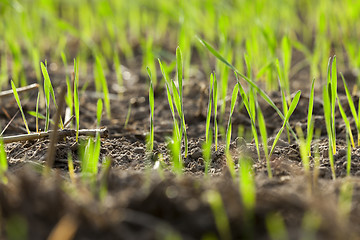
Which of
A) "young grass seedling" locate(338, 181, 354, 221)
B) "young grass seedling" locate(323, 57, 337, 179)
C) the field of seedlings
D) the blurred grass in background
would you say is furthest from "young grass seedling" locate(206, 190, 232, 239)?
the blurred grass in background

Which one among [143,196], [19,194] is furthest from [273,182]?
[19,194]

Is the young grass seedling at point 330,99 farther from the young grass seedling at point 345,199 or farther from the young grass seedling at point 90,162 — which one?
the young grass seedling at point 90,162

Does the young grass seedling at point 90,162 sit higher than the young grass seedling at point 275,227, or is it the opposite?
the young grass seedling at point 275,227

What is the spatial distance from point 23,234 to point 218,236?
335 mm

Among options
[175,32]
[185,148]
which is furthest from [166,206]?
[175,32]

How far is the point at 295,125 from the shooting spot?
5.97 ft

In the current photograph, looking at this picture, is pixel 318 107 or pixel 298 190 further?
pixel 318 107

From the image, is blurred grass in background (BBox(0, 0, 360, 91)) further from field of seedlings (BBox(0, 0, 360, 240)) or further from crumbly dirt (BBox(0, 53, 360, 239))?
crumbly dirt (BBox(0, 53, 360, 239))

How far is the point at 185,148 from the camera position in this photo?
4.82 ft

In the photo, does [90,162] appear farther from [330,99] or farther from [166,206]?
[330,99]

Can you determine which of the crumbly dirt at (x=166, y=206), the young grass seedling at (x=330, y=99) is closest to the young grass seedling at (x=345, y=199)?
the crumbly dirt at (x=166, y=206)

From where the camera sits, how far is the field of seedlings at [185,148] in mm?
867

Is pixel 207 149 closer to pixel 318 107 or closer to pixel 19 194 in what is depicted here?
pixel 19 194

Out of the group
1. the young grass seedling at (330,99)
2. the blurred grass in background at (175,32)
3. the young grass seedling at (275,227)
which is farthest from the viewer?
the blurred grass in background at (175,32)
